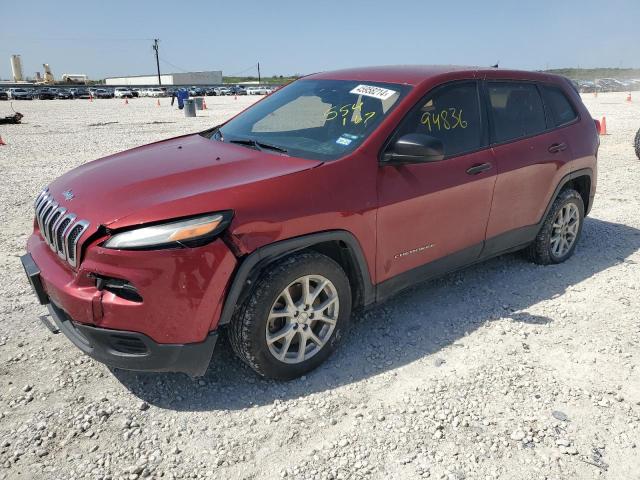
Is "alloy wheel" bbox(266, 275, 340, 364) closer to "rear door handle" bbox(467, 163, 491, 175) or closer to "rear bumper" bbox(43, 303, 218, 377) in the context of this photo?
"rear bumper" bbox(43, 303, 218, 377)

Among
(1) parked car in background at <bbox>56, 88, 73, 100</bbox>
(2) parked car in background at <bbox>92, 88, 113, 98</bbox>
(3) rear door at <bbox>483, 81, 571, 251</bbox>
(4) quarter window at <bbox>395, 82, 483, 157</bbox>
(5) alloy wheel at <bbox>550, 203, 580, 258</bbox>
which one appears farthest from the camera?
(2) parked car in background at <bbox>92, 88, 113, 98</bbox>

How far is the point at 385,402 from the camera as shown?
109 inches

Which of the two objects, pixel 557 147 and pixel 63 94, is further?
pixel 63 94

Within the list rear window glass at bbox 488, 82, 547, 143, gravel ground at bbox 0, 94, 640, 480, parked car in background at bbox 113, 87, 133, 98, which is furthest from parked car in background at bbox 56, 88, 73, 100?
rear window glass at bbox 488, 82, 547, 143

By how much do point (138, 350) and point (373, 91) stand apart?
2225mm

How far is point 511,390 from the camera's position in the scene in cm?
288

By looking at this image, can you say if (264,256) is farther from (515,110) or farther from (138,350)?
(515,110)

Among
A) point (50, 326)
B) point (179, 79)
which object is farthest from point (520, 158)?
point (179, 79)

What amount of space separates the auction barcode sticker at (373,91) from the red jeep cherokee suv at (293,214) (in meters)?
0.01

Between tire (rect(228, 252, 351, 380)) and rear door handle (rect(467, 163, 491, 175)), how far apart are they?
1.29m

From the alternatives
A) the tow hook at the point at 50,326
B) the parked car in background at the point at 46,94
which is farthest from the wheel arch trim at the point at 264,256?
the parked car in background at the point at 46,94

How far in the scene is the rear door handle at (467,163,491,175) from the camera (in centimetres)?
349

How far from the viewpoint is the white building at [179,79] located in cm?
10281

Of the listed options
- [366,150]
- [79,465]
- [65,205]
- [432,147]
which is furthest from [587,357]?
[65,205]
